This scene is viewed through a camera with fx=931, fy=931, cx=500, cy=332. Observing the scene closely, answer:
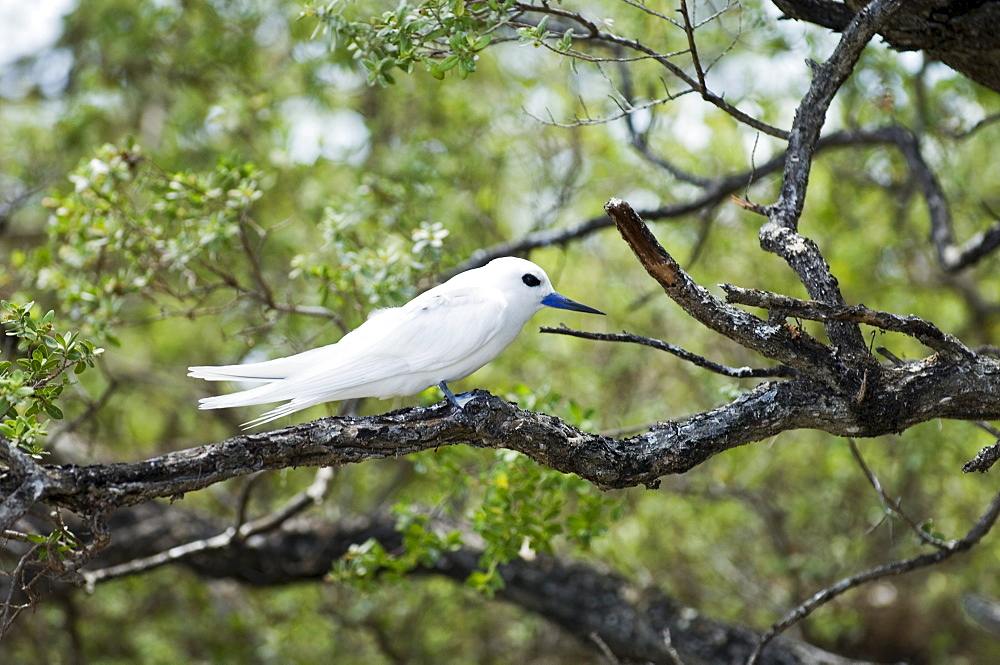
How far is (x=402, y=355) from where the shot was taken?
3.38 metres

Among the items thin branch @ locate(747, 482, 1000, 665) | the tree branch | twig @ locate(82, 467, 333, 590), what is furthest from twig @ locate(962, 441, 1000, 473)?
twig @ locate(82, 467, 333, 590)

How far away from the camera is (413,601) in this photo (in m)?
8.09

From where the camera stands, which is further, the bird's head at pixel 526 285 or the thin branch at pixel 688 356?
the bird's head at pixel 526 285

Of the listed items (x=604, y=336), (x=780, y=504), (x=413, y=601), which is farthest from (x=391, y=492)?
(x=604, y=336)

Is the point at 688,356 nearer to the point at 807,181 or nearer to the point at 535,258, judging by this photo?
the point at 807,181

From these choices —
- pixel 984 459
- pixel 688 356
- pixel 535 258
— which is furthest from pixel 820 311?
pixel 535 258

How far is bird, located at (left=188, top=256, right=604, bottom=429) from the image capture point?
3.30 metres

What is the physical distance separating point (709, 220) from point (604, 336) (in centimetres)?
262

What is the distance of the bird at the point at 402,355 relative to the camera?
3.30 meters

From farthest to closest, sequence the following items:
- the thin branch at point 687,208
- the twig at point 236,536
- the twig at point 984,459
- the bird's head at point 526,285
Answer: the thin branch at point 687,208, the twig at point 236,536, the bird's head at point 526,285, the twig at point 984,459

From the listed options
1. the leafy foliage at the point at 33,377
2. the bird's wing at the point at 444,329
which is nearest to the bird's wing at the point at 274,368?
the bird's wing at the point at 444,329

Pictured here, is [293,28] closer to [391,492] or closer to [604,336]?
[391,492]

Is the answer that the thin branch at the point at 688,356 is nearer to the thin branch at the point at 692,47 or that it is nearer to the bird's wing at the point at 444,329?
the bird's wing at the point at 444,329

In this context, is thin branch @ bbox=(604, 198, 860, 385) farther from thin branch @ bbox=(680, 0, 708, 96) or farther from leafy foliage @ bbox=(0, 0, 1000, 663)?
→ leafy foliage @ bbox=(0, 0, 1000, 663)
